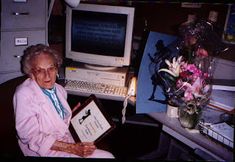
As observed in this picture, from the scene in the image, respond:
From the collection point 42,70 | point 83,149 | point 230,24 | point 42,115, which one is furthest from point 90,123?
point 230,24

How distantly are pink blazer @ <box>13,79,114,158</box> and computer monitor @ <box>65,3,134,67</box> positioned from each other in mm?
711

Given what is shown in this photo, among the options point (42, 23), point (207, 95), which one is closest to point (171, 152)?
point (207, 95)

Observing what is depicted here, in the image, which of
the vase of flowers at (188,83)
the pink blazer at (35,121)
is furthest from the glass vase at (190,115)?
the pink blazer at (35,121)

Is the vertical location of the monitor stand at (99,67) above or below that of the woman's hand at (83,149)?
above

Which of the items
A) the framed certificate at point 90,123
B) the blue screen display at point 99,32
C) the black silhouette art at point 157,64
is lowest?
the framed certificate at point 90,123

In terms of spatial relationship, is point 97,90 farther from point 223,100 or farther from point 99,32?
point 223,100

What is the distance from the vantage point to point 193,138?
57.0 inches

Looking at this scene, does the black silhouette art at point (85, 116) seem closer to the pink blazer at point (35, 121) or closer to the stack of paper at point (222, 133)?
the pink blazer at point (35, 121)

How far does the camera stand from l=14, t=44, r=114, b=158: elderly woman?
5.02ft

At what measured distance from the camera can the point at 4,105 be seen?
1.56 m

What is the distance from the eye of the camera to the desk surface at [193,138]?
133 centimetres

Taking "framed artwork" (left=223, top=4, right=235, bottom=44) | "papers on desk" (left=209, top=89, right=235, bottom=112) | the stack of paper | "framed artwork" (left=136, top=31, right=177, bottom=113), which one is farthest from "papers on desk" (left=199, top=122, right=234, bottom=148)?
"framed artwork" (left=223, top=4, right=235, bottom=44)

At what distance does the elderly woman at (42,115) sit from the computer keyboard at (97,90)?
0.29m

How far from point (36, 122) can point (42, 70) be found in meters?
0.32
